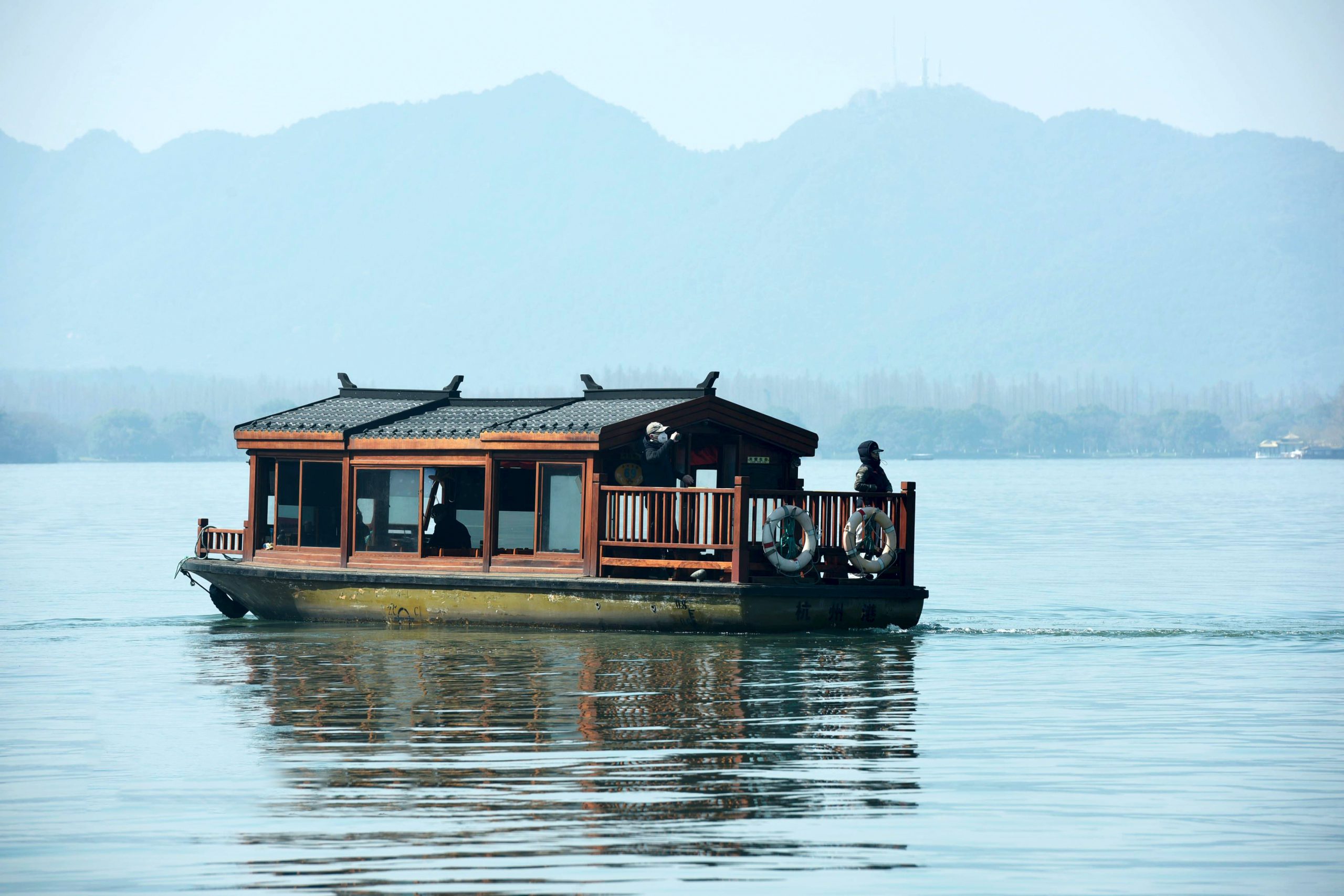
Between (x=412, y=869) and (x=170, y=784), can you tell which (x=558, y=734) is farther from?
(x=412, y=869)

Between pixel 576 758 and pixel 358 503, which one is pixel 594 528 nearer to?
pixel 358 503

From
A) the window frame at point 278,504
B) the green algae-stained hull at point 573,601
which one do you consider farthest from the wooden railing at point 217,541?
the green algae-stained hull at point 573,601

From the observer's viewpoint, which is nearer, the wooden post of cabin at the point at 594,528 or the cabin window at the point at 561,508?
the wooden post of cabin at the point at 594,528

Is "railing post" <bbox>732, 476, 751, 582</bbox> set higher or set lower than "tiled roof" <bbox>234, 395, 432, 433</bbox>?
lower

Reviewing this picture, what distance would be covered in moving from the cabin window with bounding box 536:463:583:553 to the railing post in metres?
2.15

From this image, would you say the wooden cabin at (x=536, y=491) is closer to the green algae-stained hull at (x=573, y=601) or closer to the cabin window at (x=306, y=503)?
the cabin window at (x=306, y=503)

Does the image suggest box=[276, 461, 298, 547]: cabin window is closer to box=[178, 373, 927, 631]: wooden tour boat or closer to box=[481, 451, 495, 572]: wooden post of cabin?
box=[178, 373, 927, 631]: wooden tour boat

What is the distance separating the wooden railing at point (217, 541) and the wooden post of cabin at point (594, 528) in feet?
19.6

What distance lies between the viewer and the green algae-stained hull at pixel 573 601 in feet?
70.2

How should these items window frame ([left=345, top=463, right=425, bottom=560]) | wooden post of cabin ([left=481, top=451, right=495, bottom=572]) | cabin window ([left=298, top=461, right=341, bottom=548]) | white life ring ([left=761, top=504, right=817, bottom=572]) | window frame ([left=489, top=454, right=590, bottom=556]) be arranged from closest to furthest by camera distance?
1. white life ring ([left=761, top=504, right=817, bottom=572])
2. window frame ([left=489, top=454, right=590, bottom=556])
3. wooden post of cabin ([left=481, top=451, right=495, bottom=572])
4. window frame ([left=345, top=463, right=425, bottom=560])
5. cabin window ([left=298, top=461, right=341, bottom=548])

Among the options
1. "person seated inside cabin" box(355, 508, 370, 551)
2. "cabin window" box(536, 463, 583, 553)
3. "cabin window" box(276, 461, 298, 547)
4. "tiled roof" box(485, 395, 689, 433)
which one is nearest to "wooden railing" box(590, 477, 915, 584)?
"cabin window" box(536, 463, 583, 553)

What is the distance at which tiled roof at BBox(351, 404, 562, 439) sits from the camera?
23.2 m

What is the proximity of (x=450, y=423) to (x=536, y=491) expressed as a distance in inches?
76.6

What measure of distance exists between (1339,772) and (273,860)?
25.7ft
